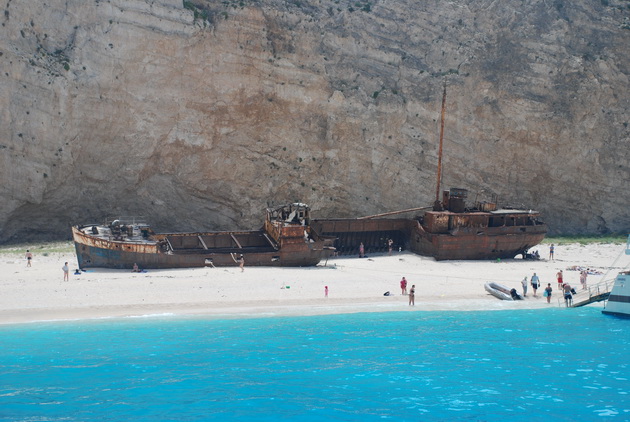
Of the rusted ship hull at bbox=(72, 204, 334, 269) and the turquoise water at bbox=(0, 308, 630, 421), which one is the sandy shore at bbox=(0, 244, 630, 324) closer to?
the rusted ship hull at bbox=(72, 204, 334, 269)

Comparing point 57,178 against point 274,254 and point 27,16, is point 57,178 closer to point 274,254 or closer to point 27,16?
point 27,16

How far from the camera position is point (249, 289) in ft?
68.6

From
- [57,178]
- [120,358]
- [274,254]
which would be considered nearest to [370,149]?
[274,254]

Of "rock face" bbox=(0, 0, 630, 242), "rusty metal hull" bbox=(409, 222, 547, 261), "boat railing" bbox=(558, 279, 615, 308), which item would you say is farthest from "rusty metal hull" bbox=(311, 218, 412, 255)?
"boat railing" bbox=(558, 279, 615, 308)

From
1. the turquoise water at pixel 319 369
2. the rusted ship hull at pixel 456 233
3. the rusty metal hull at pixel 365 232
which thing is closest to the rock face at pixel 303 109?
the rusty metal hull at pixel 365 232

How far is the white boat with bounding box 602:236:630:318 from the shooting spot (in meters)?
19.1

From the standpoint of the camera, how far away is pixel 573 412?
1225 cm

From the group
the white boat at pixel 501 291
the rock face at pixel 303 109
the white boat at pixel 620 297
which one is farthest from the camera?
the rock face at pixel 303 109

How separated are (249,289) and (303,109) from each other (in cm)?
1510

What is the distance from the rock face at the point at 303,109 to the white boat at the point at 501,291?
42.4ft

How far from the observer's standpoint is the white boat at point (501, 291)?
2086cm

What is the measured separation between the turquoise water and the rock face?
15.4m

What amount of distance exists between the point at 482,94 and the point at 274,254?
17.6 m

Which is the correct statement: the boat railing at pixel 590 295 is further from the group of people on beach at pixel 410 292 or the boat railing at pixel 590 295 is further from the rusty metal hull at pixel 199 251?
the rusty metal hull at pixel 199 251
